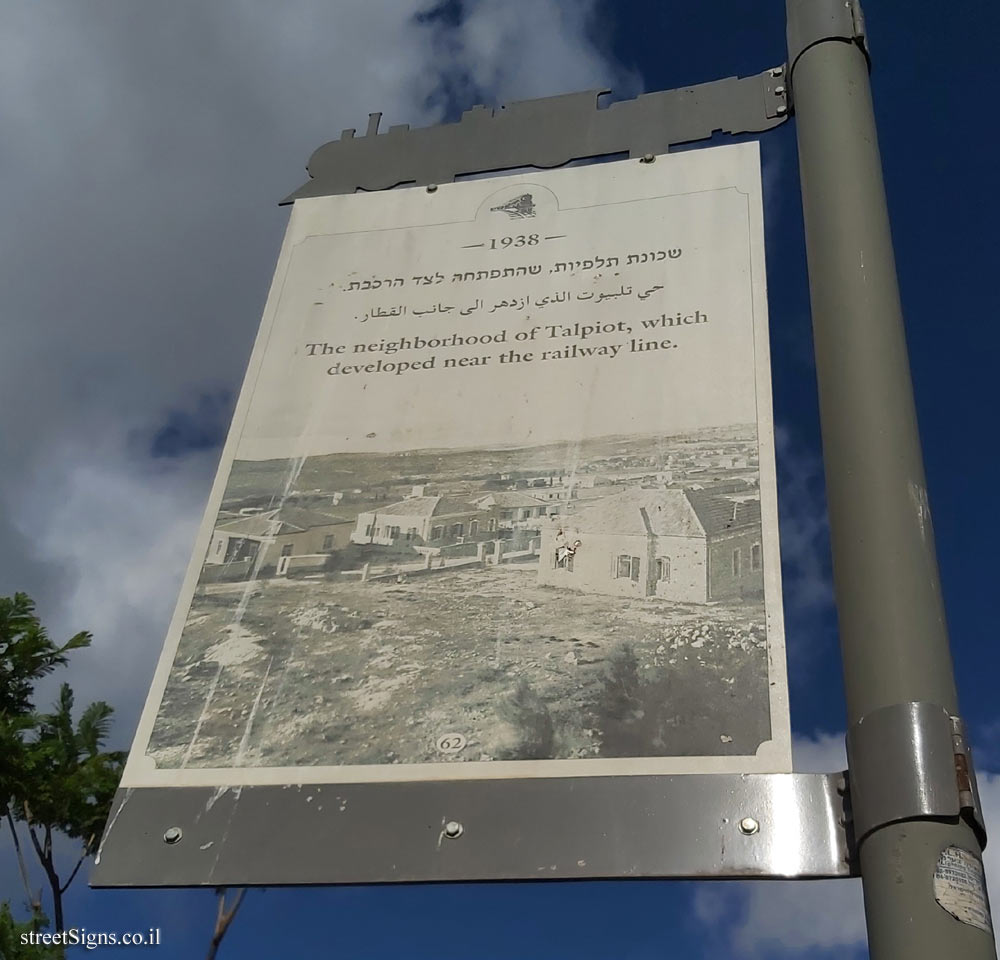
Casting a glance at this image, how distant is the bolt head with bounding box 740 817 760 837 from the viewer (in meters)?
1.92

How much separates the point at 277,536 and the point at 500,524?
0.54 m

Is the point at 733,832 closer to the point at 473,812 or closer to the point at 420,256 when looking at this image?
the point at 473,812

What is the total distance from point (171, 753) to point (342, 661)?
1.27 ft

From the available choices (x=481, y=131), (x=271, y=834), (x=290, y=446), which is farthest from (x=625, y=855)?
(x=481, y=131)

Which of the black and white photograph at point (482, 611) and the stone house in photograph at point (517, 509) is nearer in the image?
the black and white photograph at point (482, 611)

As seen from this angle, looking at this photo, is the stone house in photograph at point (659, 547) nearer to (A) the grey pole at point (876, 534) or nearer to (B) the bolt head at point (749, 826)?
(A) the grey pole at point (876, 534)

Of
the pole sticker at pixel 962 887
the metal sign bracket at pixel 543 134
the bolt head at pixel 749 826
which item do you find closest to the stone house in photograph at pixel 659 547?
the bolt head at pixel 749 826

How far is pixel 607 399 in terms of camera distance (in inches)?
110

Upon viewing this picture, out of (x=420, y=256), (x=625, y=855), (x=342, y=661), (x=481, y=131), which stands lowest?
(x=625, y=855)

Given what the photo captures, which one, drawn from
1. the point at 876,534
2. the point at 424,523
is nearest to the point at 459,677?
the point at 424,523

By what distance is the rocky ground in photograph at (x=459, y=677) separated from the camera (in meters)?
2.17

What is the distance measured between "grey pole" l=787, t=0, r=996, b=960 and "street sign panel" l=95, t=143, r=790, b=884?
35cm

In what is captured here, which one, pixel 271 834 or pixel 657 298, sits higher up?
pixel 657 298

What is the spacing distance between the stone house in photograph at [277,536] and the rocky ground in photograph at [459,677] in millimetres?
134
